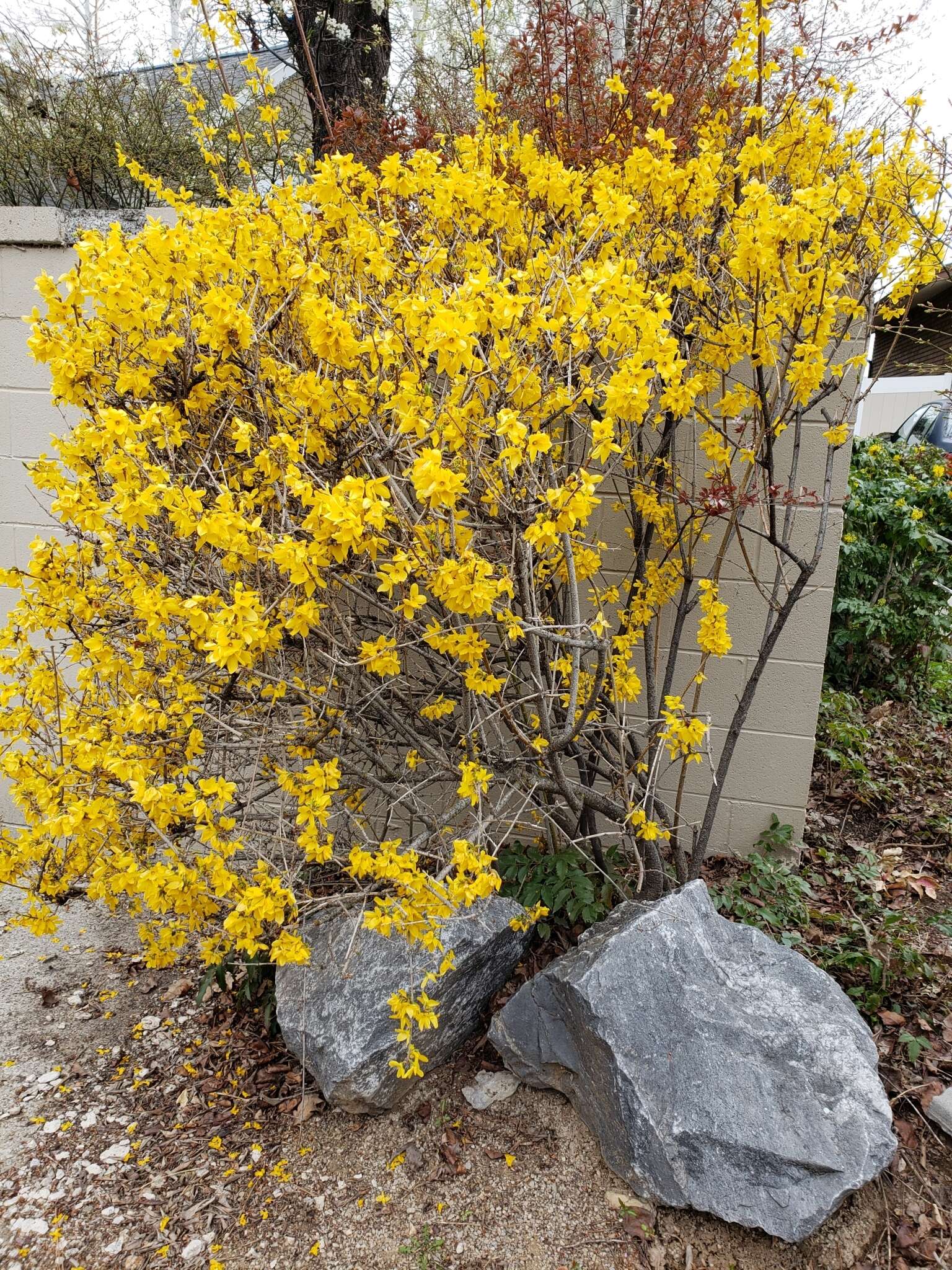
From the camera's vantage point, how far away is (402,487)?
2.19 meters

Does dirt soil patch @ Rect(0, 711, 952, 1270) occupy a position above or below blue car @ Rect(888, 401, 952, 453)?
below

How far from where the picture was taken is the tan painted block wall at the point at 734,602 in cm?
307

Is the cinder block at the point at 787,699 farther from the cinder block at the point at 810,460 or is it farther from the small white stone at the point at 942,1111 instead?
the small white stone at the point at 942,1111

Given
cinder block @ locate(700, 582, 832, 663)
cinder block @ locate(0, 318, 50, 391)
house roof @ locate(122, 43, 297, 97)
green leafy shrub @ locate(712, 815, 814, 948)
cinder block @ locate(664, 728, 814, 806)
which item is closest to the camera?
green leafy shrub @ locate(712, 815, 814, 948)

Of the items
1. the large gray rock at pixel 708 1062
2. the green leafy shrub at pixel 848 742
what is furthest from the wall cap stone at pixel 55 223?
the green leafy shrub at pixel 848 742

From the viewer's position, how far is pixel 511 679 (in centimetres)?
254

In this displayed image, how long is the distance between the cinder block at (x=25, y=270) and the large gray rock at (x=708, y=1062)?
317 centimetres

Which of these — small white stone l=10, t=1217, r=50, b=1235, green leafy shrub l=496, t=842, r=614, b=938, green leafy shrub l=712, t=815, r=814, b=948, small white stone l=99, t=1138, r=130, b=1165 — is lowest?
small white stone l=99, t=1138, r=130, b=1165

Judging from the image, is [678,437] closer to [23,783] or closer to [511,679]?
[511,679]

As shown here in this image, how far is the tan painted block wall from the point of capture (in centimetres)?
307

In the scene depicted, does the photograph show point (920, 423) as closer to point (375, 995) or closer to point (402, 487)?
point (402, 487)

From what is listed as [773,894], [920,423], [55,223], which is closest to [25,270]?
[55,223]

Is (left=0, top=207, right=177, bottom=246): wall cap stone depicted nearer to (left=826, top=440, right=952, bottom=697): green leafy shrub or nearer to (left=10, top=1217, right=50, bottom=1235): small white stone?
(left=10, top=1217, right=50, bottom=1235): small white stone

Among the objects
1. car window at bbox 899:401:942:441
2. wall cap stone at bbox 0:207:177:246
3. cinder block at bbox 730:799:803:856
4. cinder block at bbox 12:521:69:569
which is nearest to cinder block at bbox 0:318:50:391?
wall cap stone at bbox 0:207:177:246
